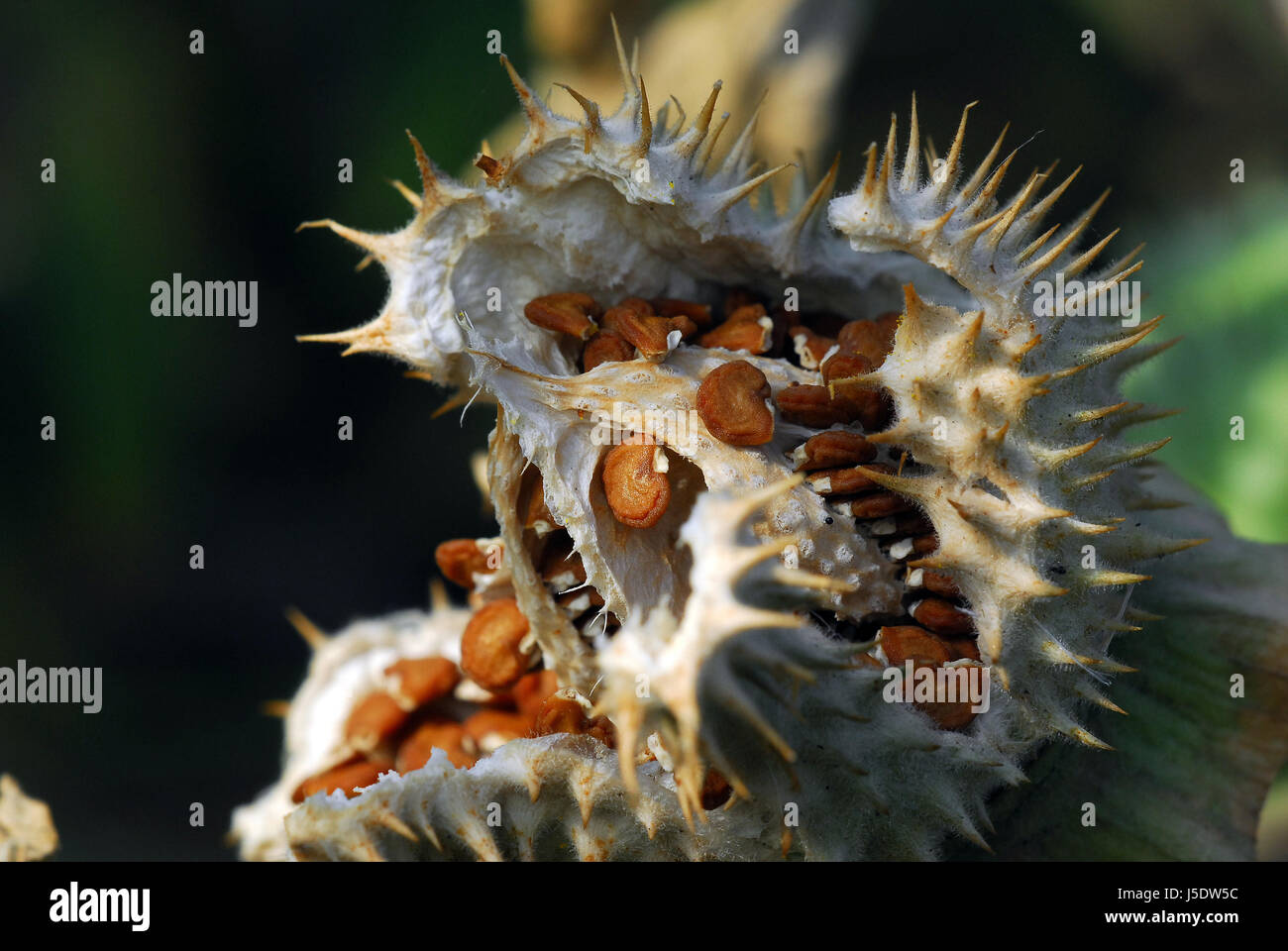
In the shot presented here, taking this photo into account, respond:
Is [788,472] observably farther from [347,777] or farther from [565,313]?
[347,777]

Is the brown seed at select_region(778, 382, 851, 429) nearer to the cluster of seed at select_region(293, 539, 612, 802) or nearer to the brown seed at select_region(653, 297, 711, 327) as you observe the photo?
the brown seed at select_region(653, 297, 711, 327)

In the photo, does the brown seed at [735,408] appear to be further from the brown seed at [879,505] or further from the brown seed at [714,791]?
the brown seed at [714,791]

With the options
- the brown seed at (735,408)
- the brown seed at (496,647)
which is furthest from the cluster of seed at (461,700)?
the brown seed at (735,408)

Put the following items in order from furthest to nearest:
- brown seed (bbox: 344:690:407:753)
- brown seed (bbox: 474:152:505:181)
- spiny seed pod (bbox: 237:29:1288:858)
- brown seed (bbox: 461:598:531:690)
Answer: brown seed (bbox: 344:690:407:753), brown seed (bbox: 461:598:531:690), brown seed (bbox: 474:152:505:181), spiny seed pod (bbox: 237:29:1288:858)

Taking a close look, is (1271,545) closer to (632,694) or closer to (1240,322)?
(1240,322)

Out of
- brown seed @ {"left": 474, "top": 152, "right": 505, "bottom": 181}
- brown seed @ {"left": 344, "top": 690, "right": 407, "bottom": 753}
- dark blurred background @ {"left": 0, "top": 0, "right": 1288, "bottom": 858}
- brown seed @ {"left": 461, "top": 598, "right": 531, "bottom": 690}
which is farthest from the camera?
dark blurred background @ {"left": 0, "top": 0, "right": 1288, "bottom": 858}

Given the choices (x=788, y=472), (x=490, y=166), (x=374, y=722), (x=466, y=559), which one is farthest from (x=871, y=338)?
(x=374, y=722)

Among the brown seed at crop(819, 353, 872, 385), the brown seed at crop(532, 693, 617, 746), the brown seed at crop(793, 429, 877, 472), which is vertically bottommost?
the brown seed at crop(532, 693, 617, 746)

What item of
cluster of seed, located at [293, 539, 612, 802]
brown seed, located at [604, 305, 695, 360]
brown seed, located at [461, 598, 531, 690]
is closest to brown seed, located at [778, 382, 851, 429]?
brown seed, located at [604, 305, 695, 360]
